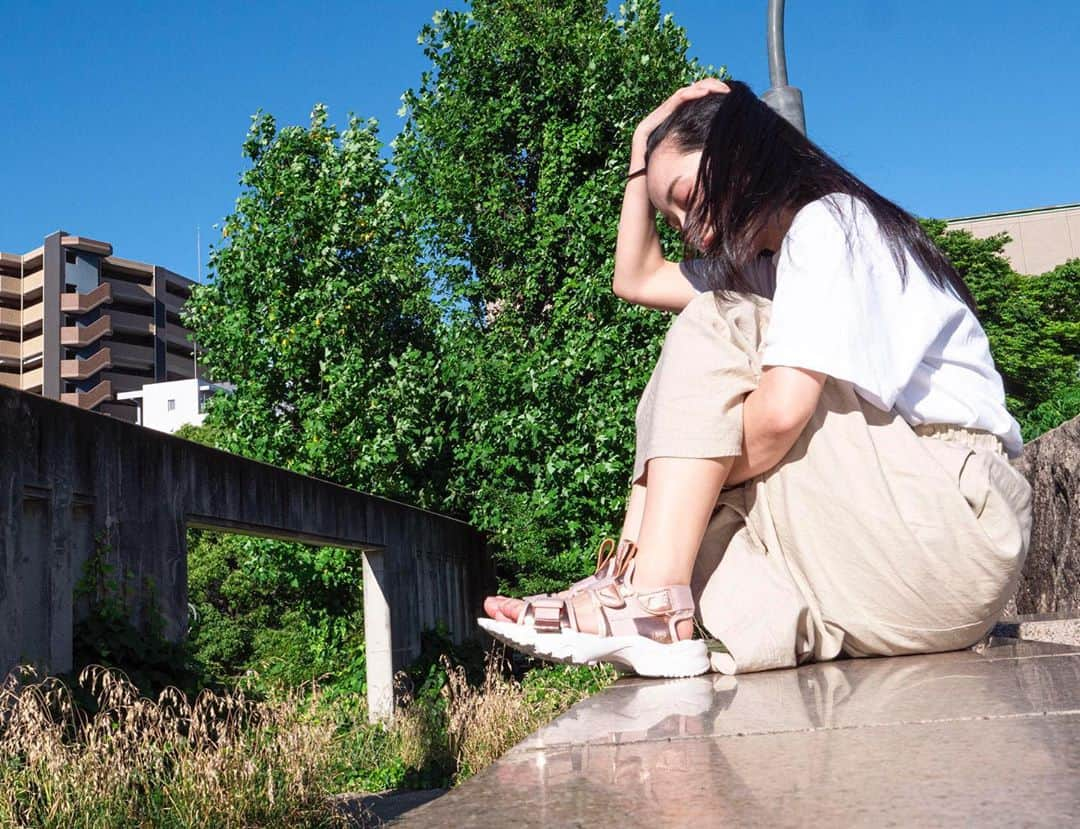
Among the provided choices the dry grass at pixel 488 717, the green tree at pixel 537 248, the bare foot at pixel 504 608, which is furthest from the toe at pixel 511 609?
the green tree at pixel 537 248

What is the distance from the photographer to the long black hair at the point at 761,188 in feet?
7.95

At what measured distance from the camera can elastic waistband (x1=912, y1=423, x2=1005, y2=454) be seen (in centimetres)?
238

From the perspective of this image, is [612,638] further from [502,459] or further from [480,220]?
[480,220]

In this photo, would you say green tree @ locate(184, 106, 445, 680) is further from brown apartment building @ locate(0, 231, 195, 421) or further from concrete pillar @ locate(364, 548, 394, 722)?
brown apartment building @ locate(0, 231, 195, 421)

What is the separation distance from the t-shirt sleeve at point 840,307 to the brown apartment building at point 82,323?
7302 cm

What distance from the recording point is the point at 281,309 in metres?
18.6

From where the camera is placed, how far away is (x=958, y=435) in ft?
7.82

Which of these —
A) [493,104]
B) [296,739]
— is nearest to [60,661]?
[296,739]

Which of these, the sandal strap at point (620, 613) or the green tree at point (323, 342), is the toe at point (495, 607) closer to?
the sandal strap at point (620, 613)

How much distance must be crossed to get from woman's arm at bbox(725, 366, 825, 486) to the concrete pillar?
13.6 meters

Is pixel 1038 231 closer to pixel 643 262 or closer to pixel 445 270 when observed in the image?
pixel 445 270

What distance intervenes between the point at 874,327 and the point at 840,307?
0.31 feet

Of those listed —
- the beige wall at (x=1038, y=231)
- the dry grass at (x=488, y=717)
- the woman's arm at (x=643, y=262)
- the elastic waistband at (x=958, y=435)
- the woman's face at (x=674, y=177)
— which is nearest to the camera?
the elastic waistband at (x=958, y=435)

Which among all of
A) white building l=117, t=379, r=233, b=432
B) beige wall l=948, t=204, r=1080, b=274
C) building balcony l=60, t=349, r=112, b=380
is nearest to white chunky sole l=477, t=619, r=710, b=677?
beige wall l=948, t=204, r=1080, b=274
